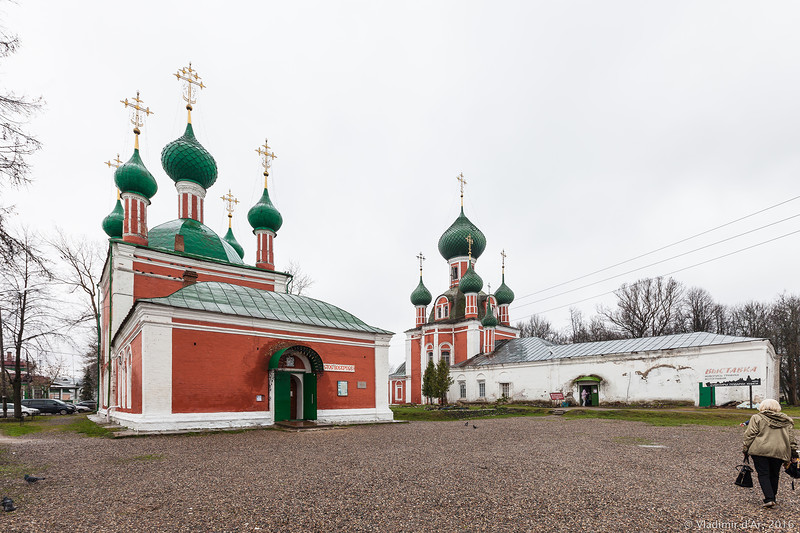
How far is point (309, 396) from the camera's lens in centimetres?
1716

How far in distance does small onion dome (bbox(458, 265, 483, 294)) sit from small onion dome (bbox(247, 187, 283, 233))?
60.1 ft

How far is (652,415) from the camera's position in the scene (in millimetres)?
20188

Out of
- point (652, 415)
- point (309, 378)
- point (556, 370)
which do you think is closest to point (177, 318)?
point (309, 378)

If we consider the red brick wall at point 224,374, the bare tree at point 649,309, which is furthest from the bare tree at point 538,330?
the red brick wall at point 224,374

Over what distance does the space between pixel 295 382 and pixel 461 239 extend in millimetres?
27046

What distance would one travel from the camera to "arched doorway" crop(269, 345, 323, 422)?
54.5 feet

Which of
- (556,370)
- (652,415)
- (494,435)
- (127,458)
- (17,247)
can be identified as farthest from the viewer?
(556,370)

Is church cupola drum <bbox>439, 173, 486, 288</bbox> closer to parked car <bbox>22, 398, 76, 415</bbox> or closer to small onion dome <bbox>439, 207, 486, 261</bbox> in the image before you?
small onion dome <bbox>439, 207, 486, 261</bbox>

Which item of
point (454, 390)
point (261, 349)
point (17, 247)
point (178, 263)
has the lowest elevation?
point (454, 390)

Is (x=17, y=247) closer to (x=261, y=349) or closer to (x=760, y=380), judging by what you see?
(x=261, y=349)

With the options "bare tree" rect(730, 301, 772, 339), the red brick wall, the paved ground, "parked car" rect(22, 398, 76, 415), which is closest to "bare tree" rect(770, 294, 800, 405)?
"bare tree" rect(730, 301, 772, 339)

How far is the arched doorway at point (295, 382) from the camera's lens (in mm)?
16625

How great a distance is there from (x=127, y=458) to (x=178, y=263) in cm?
1332

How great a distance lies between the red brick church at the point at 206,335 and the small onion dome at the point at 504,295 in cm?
2429
